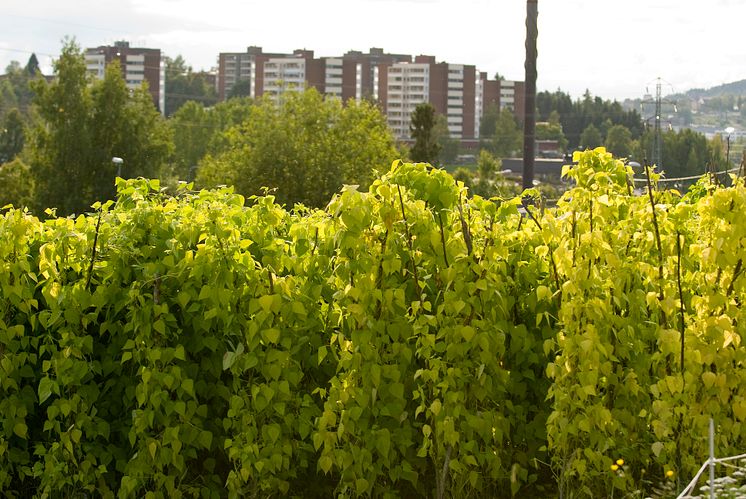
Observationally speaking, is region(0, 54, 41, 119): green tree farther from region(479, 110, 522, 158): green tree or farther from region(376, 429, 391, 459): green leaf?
region(376, 429, 391, 459): green leaf

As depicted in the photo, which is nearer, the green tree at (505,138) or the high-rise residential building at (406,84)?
the green tree at (505,138)

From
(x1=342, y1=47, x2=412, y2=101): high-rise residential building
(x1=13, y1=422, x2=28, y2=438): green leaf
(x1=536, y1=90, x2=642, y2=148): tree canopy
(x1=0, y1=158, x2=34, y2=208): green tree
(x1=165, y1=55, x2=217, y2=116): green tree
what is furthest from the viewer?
(x1=342, y1=47, x2=412, y2=101): high-rise residential building

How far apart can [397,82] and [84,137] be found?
439ft

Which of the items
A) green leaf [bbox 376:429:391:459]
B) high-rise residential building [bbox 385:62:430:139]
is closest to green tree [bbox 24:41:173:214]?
green leaf [bbox 376:429:391:459]

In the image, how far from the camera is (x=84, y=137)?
44.2 m

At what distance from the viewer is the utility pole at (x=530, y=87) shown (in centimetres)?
1062

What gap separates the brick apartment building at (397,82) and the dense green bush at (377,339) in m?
144

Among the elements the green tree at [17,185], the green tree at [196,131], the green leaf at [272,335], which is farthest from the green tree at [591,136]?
the green leaf at [272,335]

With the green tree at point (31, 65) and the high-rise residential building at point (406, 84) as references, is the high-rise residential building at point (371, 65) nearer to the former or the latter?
the high-rise residential building at point (406, 84)

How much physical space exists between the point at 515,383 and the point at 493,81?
172 m

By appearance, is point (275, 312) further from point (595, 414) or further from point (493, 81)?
point (493, 81)

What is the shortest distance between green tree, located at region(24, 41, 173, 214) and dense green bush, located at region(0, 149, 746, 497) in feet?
135

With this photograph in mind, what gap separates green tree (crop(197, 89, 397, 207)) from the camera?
38938mm

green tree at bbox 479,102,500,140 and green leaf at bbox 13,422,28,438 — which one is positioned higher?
green tree at bbox 479,102,500,140
